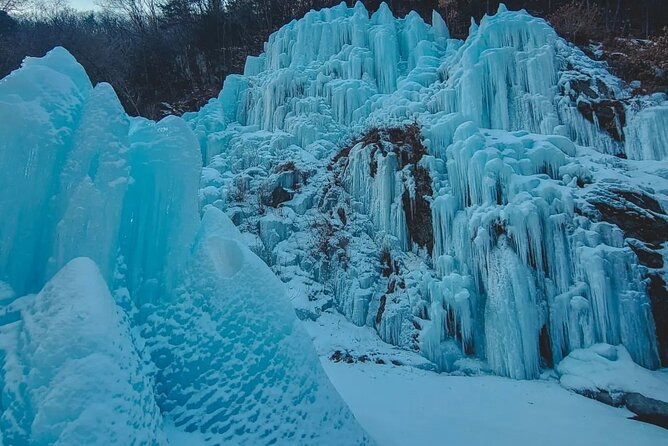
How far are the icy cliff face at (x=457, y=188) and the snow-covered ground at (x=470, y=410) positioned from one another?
77 centimetres

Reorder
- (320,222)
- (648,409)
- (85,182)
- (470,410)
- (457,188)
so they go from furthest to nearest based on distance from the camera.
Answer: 1. (320,222)
2. (457,188)
3. (470,410)
4. (648,409)
5. (85,182)

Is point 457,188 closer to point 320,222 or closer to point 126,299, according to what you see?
point 320,222

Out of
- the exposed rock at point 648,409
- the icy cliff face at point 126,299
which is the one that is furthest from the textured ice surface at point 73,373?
the exposed rock at point 648,409

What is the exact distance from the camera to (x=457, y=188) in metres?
10.0

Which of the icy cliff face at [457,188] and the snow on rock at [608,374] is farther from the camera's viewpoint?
the icy cliff face at [457,188]

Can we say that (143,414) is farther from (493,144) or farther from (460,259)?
(493,144)

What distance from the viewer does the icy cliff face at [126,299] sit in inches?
102

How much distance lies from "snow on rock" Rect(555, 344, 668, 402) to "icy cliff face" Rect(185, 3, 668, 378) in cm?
31

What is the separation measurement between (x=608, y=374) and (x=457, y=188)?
5.11 meters

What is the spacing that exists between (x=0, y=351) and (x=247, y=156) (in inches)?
484

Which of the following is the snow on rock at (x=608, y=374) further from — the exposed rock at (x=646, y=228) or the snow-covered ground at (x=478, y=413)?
the exposed rock at (x=646, y=228)

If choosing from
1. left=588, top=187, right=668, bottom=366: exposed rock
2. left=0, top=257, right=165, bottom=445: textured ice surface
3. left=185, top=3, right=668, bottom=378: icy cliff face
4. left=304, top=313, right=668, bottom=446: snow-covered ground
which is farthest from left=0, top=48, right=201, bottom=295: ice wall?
left=588, top=187, right=668, bottom=366: exposed rock

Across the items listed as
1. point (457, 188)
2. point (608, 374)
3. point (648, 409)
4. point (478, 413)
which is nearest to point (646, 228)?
point (608, 374)

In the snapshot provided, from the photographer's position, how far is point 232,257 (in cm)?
412
